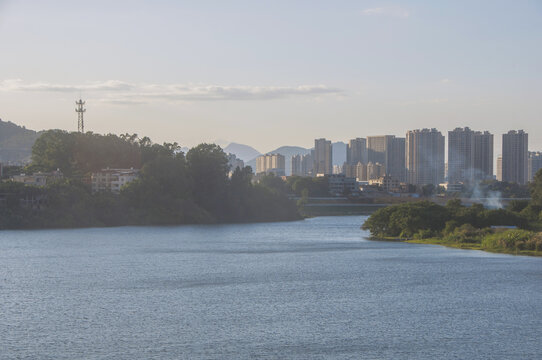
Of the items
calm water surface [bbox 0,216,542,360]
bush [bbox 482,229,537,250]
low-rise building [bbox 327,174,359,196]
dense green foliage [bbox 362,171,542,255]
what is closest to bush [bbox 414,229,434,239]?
dense green foliage [bbox 362,171,542,255]

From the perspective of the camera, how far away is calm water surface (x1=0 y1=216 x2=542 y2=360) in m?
22.1

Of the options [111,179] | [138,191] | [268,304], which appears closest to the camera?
[268,304]

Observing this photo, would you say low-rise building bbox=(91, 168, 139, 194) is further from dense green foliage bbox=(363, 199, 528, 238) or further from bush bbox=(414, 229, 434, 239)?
bush bbox=(414, 229, 434, 239)

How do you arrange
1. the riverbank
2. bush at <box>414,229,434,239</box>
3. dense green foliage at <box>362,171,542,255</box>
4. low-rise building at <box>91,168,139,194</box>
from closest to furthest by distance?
the riverbank → dense green foliage at <box>362,171,542,255</box> → bush at <box>414,229,434,239</box> → low-rise building at <box>91,168,139,194</box>

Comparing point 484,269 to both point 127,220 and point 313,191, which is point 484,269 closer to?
point 127,220

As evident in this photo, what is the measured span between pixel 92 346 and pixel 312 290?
13.0 meters

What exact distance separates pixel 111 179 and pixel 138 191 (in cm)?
883

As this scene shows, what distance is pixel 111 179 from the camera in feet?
315

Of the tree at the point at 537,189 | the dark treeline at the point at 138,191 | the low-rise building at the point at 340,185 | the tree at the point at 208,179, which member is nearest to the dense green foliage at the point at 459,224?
the tree at the point at 537,189

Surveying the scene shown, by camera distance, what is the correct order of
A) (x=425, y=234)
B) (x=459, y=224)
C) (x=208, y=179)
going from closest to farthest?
1. (x=459, y=224)
2. (x=425, y=234)
3. (x=208, y=179)

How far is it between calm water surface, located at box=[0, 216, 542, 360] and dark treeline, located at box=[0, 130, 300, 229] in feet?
97.2

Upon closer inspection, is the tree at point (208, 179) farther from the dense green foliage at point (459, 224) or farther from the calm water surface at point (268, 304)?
the calm water surface at point (268, 304)

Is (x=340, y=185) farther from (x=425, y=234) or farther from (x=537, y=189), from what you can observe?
(x=425, y=234)

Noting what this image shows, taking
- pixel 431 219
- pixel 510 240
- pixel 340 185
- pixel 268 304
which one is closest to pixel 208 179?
pixel 431 219
